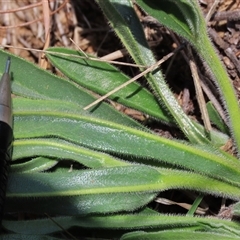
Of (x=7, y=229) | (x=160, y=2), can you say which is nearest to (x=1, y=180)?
(x=7, y=229)

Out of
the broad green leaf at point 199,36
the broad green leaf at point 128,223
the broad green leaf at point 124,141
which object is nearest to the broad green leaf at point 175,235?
the broad green leaf at point 128,223

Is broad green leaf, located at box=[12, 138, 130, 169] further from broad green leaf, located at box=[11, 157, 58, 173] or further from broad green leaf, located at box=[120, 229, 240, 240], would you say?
broad green leaf, located at box=[120, 229, 240, 240]

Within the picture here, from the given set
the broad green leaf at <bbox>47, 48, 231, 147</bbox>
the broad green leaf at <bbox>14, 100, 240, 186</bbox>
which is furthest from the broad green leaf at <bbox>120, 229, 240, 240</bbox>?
the broad green leaf at <bbox>47, 48, 231, 147</bbox>

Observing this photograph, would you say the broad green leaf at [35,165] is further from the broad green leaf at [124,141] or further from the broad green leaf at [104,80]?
the broad green leaf at [104,80]

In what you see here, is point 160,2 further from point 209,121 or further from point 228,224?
point 228,224

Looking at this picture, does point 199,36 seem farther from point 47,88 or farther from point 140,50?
point 47,88
